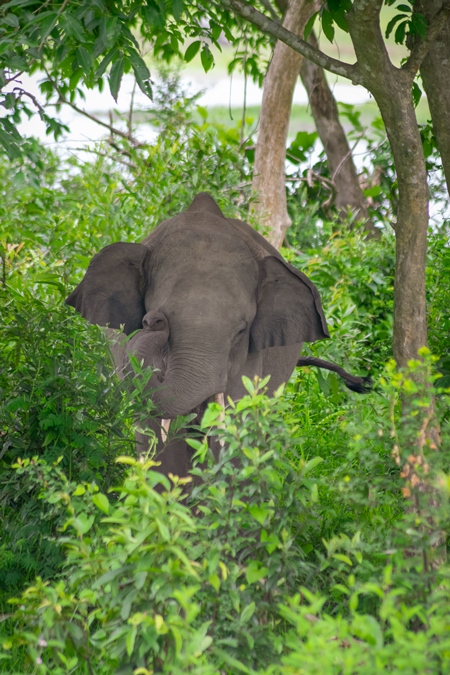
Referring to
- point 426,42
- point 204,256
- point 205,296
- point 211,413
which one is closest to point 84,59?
point 204,256

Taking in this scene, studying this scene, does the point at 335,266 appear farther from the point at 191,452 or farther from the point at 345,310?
the point at 191,452

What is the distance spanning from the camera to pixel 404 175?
4.83m

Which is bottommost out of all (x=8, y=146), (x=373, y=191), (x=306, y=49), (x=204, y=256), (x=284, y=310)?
(x=284, y=310)

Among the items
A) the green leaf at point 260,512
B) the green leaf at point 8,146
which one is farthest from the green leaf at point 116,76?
the green leaf at point 260,512

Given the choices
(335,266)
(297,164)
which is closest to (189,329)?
(335,266)

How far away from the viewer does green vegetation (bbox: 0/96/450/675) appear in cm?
261

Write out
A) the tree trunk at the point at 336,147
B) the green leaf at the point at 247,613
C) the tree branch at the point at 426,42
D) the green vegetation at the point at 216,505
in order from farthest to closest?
the tree trunk at the point at 336,147 < the tree branch at the point at 426,42 < the green leaf at the point at 247,613 < the green vegetation at the point at 216,505

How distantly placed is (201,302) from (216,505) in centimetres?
175

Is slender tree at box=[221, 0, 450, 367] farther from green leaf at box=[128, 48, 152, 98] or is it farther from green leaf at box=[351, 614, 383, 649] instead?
green leaf at box=[351, 614, 383, 649]

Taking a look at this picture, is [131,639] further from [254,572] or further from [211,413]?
[211,413]

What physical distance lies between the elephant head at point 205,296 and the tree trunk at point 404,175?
1.60 feet

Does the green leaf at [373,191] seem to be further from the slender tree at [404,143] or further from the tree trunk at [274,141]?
the slender tree at [404,143]

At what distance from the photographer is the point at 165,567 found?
2.59 meters

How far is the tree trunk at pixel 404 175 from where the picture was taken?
4.69 meters
